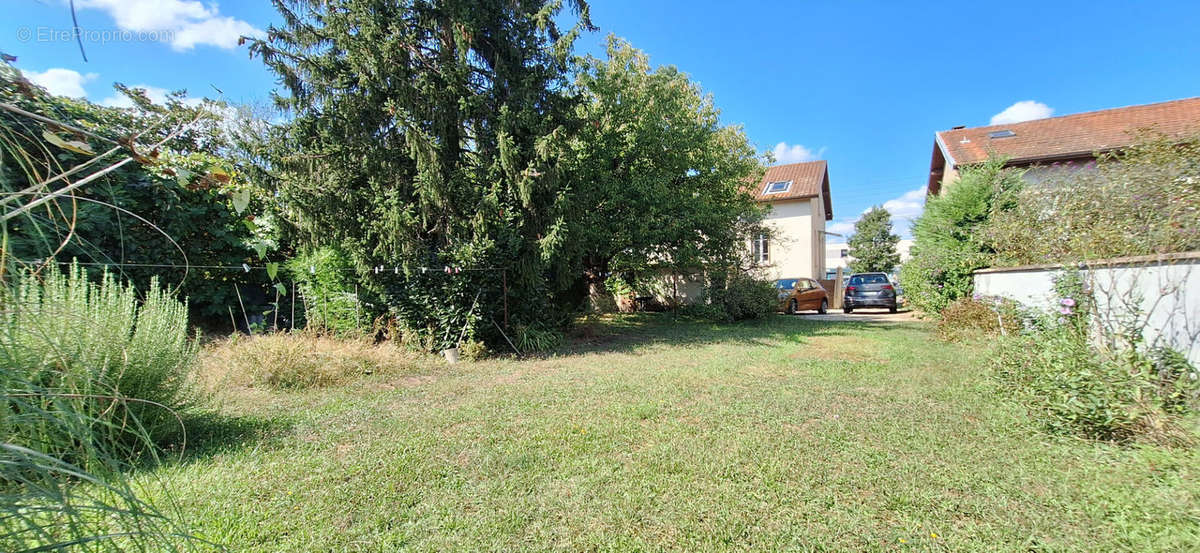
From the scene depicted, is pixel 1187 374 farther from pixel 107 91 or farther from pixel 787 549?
pixel 107 91

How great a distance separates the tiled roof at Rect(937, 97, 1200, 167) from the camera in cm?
1493

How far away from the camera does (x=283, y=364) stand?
5.17 metres

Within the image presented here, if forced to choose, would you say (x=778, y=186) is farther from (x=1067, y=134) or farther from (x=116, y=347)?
(x=116, y=347)

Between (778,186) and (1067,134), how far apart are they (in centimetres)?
1122

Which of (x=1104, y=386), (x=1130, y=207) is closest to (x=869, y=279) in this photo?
(x=1130, y=207)

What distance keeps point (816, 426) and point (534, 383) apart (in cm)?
313

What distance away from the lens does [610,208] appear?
11188 mm

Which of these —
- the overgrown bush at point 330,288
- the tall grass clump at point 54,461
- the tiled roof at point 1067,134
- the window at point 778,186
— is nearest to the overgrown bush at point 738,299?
the tiled roof at point 1067,134

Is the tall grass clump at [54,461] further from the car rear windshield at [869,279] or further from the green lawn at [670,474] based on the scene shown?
the car rear windshield at [869,279]

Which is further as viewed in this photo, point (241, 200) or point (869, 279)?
point (869, 279)

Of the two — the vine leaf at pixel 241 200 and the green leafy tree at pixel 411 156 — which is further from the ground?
the green leafy tree at pixel 411 156

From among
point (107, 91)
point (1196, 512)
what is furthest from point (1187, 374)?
point (107, 91)

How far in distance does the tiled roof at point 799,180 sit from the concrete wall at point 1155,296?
19.2 metres

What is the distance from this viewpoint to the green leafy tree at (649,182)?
1093 centimetres
